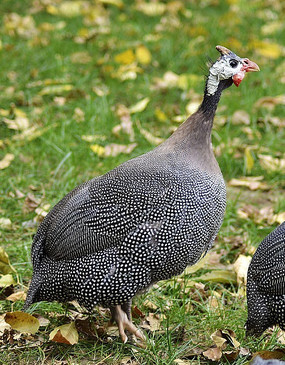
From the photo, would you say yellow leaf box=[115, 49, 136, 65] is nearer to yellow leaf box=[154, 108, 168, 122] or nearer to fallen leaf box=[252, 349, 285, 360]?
yellow leaf box=[154, 108, 168, 122]

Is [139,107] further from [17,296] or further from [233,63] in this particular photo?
[17,296]

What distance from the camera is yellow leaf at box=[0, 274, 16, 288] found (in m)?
3.17

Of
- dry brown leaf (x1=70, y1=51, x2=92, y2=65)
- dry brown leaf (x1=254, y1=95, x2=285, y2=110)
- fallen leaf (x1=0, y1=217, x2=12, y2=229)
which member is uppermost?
dry brown leaf (x1=254, y1=95, x2=285, y2=110)

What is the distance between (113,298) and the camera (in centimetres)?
279

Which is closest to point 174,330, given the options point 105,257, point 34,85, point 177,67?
point 105,257

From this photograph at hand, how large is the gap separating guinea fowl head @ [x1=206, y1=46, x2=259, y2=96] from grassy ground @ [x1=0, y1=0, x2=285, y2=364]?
0.19m

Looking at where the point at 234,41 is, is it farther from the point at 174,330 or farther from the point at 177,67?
the point at 174,330

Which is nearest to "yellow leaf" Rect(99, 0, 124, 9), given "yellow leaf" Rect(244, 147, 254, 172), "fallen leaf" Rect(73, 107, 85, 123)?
"fallen leaf" Rect(73, 107, 85, 123)

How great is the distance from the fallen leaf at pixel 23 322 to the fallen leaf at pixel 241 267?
1143 mm

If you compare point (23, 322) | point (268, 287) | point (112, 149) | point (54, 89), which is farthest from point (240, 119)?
Result: point (23, 322)

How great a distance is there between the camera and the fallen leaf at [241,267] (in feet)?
11.0

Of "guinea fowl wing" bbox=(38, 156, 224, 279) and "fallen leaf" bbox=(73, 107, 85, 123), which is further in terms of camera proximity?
"fallen leaf" bbox=(73, 107, 85, 123)

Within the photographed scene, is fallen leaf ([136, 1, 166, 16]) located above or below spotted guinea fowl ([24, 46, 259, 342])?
below

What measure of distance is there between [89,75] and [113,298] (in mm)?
3386
